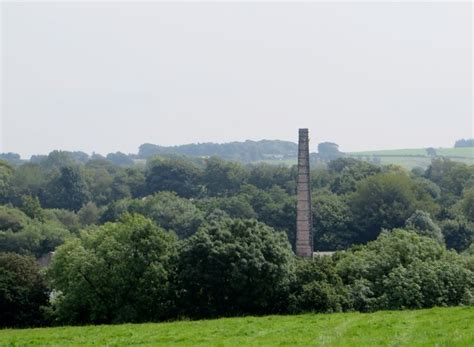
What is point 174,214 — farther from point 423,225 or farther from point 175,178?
point 175,178

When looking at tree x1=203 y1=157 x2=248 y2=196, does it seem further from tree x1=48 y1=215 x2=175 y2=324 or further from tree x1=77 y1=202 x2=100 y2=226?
tree x1=48 y1=215 x2=175 y2=324

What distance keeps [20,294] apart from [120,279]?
6.23m

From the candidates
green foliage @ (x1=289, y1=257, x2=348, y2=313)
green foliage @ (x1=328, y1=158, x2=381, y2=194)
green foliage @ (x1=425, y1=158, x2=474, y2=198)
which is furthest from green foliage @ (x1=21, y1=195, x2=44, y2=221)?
green foliage @ (x1=289, y1=257, x2=348, y2=313)

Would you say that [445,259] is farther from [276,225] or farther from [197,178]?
[197,178]

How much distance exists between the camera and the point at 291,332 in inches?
1056

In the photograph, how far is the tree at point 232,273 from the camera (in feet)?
136


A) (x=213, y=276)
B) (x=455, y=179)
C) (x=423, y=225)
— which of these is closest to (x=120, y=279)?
(x=213, y=276)

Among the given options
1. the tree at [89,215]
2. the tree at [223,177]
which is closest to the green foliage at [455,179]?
the tree at [223,177]

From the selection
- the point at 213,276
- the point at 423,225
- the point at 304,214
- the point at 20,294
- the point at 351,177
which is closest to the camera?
the point at 213,276

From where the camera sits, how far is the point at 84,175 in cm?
15950

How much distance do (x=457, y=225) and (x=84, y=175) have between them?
80.5 meters

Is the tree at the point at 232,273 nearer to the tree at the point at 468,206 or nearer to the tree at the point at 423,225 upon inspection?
the tree at the point at 423,225

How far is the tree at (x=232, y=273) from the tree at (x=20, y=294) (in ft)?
26.9

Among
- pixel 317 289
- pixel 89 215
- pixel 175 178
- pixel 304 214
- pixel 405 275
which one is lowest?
pixel 89 215
